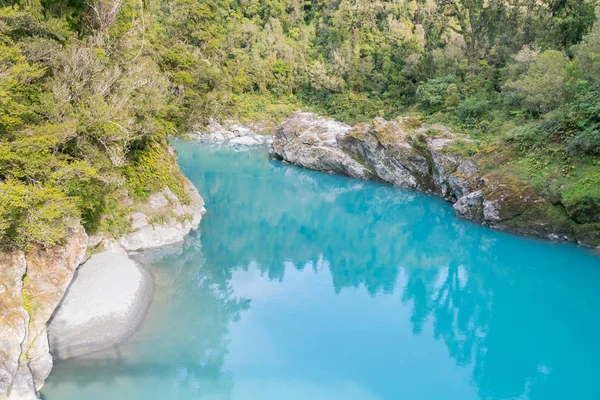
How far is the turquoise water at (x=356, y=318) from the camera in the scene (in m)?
10.8

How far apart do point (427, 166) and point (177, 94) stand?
60.2 feet

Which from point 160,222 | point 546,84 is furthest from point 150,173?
point 546,84

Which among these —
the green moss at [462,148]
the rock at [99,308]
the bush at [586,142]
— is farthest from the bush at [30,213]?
the green moss at [462,148]

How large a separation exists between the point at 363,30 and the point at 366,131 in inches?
1344

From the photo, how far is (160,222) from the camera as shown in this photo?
18.4m

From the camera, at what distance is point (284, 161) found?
41.9 m

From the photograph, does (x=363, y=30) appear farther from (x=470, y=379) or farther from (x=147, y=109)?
(x=470, y=379)

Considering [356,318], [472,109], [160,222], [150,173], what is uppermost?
[472,109]

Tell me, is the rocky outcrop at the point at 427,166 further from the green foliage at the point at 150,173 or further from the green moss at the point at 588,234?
the green foliage at the point at 150,173

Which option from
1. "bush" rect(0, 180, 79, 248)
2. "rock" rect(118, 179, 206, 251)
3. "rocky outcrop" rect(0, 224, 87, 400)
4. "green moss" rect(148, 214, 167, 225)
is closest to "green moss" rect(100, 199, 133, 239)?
"rock" rect(118, 179, 206, 251)

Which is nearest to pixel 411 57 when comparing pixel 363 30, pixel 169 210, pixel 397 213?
pixel 363 30

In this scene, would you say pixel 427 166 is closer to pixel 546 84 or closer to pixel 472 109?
pixel 472 109

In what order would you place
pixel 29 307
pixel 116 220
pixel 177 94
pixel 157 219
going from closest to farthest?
pixel 29 307
pixel 116 220
pixel 157 219
pixel 177 94

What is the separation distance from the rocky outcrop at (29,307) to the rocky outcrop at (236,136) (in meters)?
42.2
